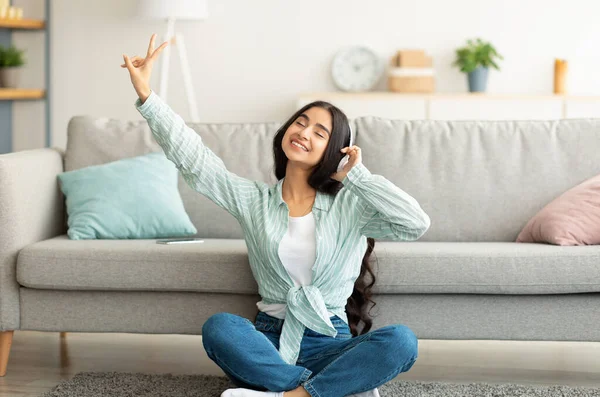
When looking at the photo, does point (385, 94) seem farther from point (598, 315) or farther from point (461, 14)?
point (598, 315)

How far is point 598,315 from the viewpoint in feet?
8.68

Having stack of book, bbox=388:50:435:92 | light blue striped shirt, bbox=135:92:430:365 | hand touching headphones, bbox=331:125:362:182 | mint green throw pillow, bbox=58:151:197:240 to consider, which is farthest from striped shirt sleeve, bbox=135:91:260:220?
stack of book, bbox=388:50:435:92

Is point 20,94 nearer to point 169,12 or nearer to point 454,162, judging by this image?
point 169,12

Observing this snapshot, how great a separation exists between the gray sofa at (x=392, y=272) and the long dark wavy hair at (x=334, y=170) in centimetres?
6

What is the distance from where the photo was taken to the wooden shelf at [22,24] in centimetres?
575

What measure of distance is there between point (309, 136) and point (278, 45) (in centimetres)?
376

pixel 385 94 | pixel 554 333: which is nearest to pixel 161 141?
pixel 554 333

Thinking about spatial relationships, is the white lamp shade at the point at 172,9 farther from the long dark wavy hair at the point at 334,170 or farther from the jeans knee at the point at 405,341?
the jeans knee at the point at 405,341

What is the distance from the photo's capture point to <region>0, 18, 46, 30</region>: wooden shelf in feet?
18.9

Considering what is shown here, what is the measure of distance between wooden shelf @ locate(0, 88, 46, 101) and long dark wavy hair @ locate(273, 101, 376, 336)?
366 cm

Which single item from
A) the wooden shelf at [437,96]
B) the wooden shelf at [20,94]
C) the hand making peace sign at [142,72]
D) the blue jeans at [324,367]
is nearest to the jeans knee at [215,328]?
the blue jeans at [324,367]

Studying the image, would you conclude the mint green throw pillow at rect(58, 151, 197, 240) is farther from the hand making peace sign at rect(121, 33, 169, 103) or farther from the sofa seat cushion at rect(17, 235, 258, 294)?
the hand making peace sign at rect(121, 33, 169, 103)

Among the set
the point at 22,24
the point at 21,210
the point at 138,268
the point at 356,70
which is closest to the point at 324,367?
the point at 138,268

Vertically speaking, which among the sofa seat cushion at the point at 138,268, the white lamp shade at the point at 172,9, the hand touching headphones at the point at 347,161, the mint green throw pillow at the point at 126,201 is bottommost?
the sofa seat cushion at the point at 138,268
